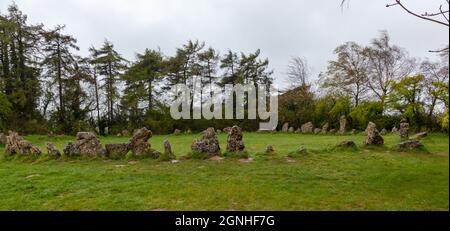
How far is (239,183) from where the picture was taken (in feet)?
26.0

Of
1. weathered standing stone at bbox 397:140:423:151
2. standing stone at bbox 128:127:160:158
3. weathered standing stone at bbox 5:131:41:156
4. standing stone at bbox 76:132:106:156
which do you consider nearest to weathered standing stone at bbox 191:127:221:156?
standing stone at bbox 128:127:160:158

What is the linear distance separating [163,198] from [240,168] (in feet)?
9.66

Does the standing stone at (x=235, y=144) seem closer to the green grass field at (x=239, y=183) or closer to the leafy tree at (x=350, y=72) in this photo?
the green grass field at (x=239, y=183)

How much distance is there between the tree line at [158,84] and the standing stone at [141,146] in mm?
16151

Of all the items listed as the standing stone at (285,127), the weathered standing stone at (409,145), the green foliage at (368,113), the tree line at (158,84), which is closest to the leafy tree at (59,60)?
the tree line at (158,84)

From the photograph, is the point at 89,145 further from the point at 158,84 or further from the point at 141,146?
the point at 158,84

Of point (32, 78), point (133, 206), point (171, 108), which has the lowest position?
point (133, 206)

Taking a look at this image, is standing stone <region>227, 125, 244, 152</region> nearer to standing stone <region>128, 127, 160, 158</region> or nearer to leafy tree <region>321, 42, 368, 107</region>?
standing stone <region>128, 127, 160, 158</region>

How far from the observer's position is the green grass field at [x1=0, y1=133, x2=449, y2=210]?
258 inches

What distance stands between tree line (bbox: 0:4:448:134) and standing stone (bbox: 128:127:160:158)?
16.2 meters

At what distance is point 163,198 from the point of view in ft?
22.9

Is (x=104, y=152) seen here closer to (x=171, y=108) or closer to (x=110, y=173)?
(x=110, y=173)
